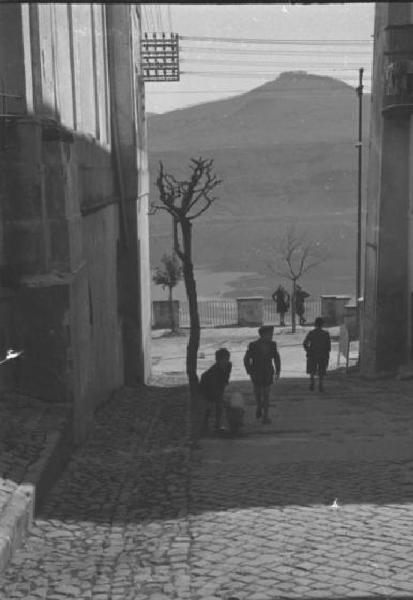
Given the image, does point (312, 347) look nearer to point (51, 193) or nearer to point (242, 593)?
point (51, 193)

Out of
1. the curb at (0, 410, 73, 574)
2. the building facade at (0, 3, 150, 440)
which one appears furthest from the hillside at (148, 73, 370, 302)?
the curb at (0, 410, 73, 574)

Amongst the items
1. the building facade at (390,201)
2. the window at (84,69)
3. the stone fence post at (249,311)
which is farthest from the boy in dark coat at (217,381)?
the stone fence post at (249,311)

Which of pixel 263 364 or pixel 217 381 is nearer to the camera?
pixel 217 381

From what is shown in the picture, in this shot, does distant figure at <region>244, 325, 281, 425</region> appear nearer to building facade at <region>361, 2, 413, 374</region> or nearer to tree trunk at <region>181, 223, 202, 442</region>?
tree trunk at <region>181, 223, 202, 442</region>

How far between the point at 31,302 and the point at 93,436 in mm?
2129

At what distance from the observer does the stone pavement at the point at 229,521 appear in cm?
619

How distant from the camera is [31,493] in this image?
7.55 meters

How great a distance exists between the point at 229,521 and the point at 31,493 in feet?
4.52

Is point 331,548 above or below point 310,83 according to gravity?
Answer: below

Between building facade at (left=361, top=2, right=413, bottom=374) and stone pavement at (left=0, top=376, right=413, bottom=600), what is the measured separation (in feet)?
34.5

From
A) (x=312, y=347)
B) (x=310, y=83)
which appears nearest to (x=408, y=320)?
(x=312, y=347)

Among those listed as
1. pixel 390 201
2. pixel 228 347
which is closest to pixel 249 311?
pixel 228 347

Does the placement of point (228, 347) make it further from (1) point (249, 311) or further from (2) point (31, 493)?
(2) point (31, 493)

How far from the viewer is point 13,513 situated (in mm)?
6926
